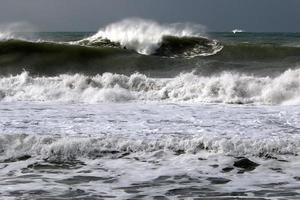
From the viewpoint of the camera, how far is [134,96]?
41.5ft

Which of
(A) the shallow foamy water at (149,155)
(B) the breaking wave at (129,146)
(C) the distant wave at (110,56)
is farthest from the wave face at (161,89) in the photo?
(B) the breaking wave at (129,146)

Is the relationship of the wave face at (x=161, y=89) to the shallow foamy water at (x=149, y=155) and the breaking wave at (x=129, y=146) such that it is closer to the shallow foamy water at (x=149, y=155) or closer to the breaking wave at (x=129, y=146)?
the shallow foamy water at (x=149, y=155)

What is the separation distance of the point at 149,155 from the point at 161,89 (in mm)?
6261

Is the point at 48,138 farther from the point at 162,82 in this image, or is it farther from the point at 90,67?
the point at 90,67

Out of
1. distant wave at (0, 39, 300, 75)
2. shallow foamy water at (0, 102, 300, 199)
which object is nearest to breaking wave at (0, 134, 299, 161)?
shallow foamy water at (0, 102, 300, 199)

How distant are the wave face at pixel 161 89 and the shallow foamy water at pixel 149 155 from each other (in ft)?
7.55

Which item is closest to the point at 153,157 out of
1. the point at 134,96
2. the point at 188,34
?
the point at 134,96

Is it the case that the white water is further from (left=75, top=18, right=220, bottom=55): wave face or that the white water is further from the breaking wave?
the breaking wave

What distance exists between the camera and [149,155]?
6840 mm

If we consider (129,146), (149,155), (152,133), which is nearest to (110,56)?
(152,133)

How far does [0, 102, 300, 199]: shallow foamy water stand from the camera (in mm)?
5555

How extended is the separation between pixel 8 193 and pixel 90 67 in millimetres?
13259

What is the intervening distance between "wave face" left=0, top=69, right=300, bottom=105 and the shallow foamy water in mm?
2302

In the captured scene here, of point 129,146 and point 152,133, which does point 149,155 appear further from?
point 152,133
